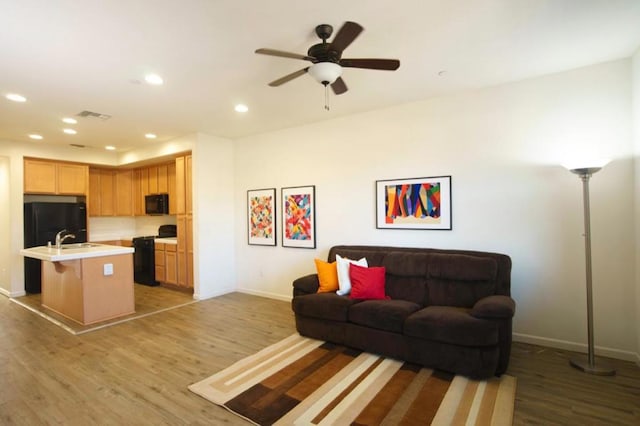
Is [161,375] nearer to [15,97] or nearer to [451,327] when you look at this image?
[451,327]

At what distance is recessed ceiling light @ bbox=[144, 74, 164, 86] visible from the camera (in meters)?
3.13

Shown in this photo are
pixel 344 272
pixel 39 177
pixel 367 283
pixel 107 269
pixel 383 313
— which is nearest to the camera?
pixel 383 313

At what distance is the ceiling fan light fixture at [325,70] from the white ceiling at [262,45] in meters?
0.32

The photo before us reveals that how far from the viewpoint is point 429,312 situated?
115 inches

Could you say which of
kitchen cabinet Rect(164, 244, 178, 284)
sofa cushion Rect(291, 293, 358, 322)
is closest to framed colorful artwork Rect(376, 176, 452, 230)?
sofa cushion Rect(291, 293, 358, 322)

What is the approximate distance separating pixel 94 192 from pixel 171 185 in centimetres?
192

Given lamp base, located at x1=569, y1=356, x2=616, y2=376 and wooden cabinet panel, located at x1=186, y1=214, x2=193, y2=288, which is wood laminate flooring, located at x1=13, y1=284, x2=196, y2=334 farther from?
lamp base, located at x1=569, y1=356, x2=616, y2=376

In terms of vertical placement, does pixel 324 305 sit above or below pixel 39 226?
below

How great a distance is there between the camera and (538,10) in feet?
7.29

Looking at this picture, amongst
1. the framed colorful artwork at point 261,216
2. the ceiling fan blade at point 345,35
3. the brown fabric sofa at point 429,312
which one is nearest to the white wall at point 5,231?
the framed colorful artwork at point 261,216

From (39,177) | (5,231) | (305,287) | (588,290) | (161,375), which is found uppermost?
(39,177)

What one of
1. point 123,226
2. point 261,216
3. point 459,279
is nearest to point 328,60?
point 459,279

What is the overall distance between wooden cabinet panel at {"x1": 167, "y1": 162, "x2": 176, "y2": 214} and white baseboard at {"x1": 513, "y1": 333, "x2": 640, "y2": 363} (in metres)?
6.10

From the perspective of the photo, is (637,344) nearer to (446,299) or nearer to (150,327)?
(446,299)
